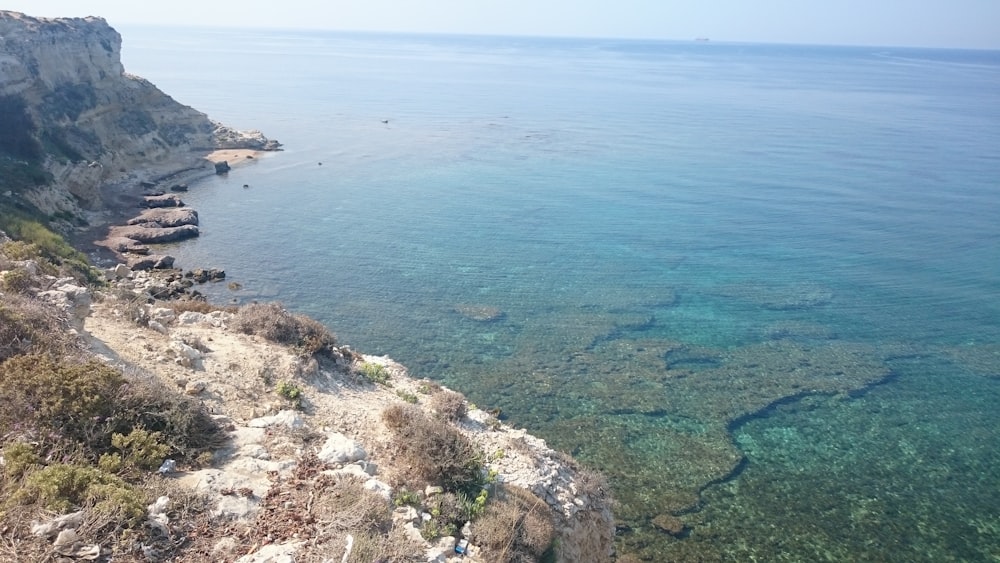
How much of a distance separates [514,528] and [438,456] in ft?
7.21

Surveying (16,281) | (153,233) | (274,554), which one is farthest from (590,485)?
(153,233)

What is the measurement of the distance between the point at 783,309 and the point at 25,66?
66753 mm

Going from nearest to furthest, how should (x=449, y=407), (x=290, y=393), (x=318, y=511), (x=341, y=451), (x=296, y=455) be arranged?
1. (x=318, y=511)
2. (x=296, y=455)
3. (x=341, y=451)
4. (x=290, y=393)
5. (x=449, y=407)

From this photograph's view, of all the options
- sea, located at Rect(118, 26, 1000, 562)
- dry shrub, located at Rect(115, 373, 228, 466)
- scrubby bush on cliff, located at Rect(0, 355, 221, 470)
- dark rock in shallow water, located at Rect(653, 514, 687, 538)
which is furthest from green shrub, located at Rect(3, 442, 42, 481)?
dark rock in shallow water, located at Rect(653, 514, 687, 538)

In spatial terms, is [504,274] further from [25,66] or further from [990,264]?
[25,66]

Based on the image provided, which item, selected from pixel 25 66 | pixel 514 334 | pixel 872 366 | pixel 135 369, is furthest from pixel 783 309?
pixel 25 66

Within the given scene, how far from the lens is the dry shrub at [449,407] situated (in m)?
18.1

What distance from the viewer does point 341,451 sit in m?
13.2

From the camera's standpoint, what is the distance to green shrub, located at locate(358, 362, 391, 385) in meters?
21.4

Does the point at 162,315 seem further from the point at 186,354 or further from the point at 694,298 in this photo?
the point at 694,298

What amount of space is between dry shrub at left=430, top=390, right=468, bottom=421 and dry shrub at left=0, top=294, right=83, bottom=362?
352 inches

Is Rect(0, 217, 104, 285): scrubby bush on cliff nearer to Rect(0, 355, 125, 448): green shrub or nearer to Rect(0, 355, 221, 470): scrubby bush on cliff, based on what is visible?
Rect(0, 355, 125, 448): green shrub

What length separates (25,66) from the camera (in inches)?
2269

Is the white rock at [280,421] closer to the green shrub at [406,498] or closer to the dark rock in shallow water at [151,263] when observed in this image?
the green shrub at [406,498]
